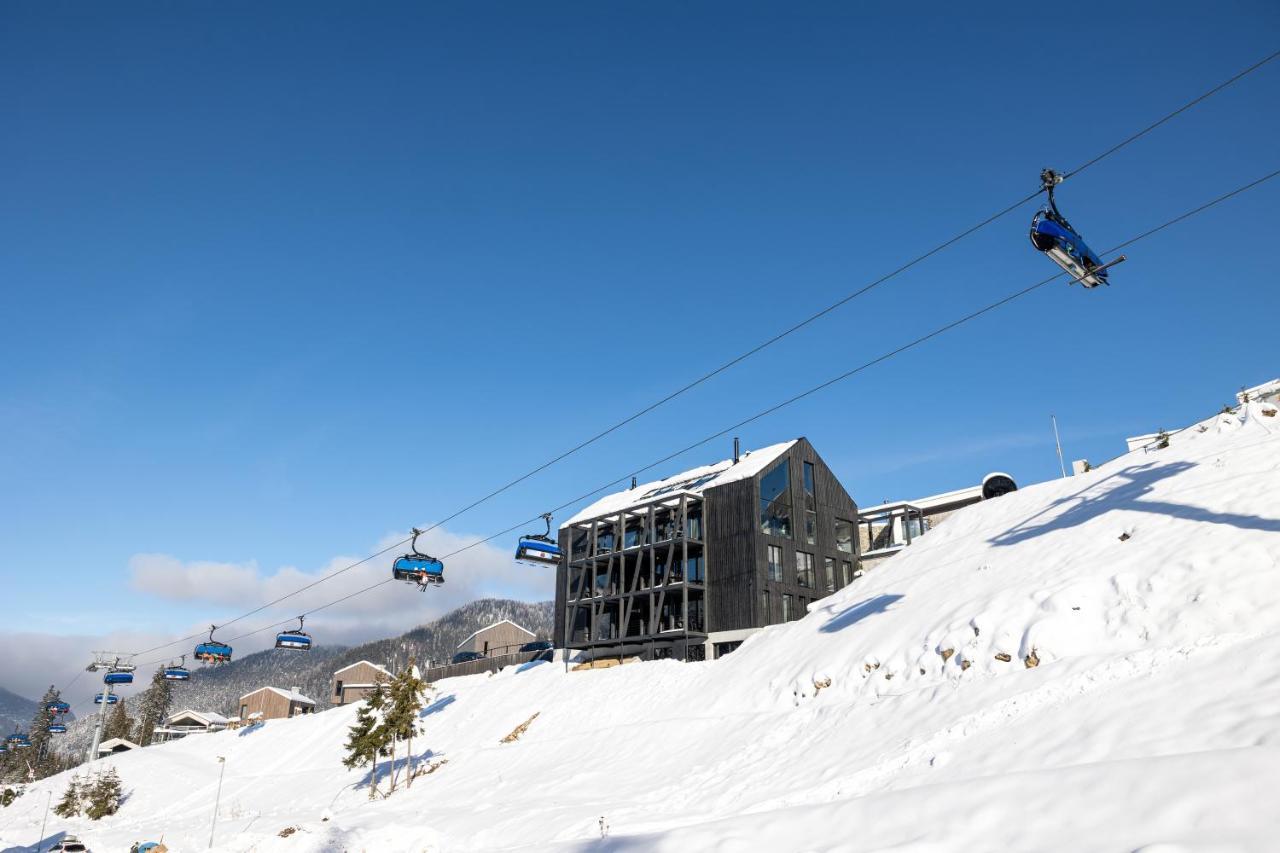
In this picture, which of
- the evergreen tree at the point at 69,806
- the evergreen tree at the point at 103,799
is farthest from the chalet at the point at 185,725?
the evergreen tree at the point at 103,799

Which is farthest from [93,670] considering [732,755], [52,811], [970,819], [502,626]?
[970,819]

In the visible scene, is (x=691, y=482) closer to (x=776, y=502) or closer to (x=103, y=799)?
(x=776, y=502)

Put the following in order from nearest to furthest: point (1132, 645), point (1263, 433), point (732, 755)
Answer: point (1132, 645) < point (732, 755) < point (1263, 433)

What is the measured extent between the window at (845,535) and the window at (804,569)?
3.36 meters

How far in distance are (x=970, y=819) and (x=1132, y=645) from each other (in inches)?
439

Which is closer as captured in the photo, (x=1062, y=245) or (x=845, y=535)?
(x=1062, y=245)

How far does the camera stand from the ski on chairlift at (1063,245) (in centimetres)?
1410

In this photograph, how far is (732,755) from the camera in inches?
824

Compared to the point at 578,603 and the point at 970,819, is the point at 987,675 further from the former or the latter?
the point at 578,603

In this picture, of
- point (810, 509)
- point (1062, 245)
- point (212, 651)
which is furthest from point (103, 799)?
point (1062, 245)

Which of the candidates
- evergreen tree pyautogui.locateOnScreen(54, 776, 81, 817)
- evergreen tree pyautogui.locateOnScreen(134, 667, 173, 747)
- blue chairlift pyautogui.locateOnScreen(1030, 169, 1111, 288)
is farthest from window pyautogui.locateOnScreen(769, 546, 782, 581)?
evergreen tree pyautogui.locateOnScreen(134, 667, 173, 747)

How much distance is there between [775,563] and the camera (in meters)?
44.9

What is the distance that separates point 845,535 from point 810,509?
13.1ft

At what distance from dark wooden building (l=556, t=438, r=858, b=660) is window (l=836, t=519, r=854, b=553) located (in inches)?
3.0
